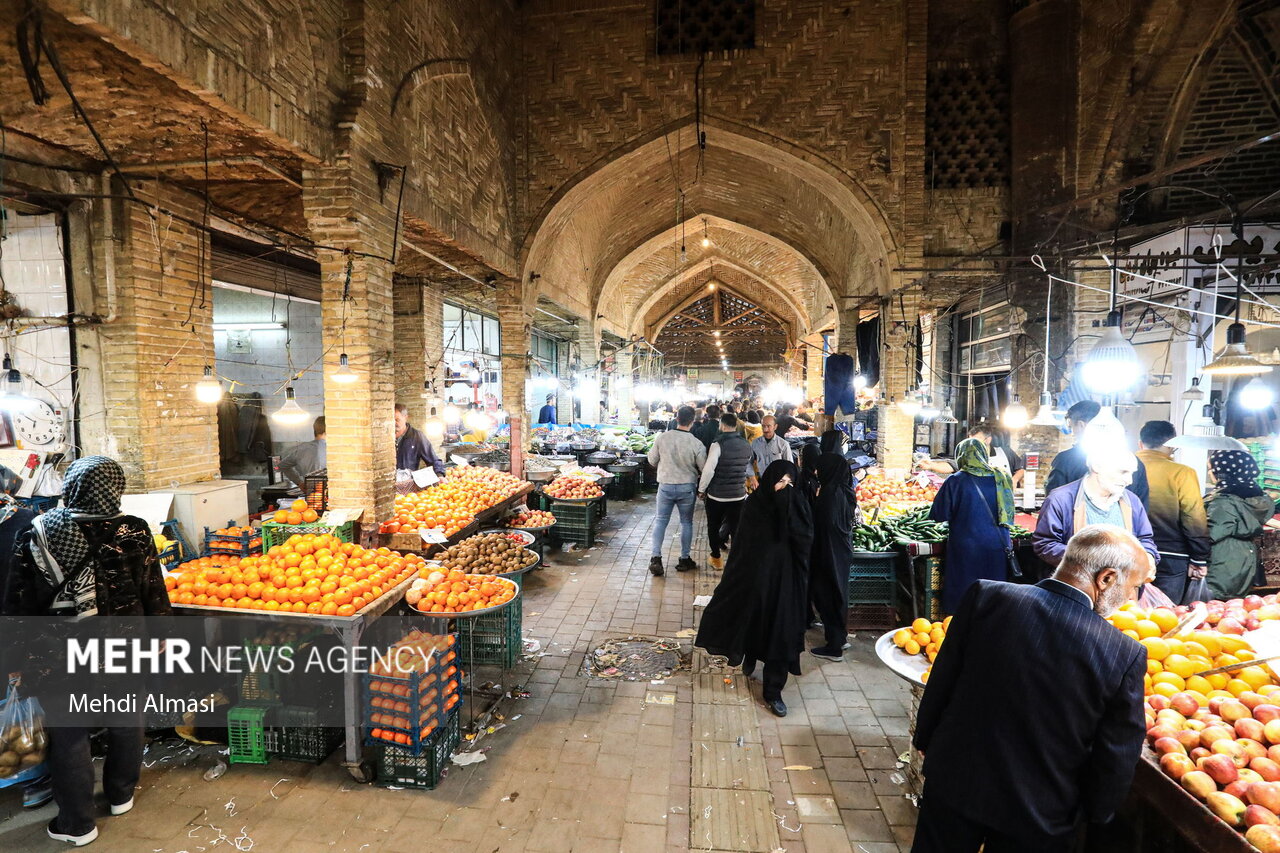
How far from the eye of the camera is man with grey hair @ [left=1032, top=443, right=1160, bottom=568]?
3334mm

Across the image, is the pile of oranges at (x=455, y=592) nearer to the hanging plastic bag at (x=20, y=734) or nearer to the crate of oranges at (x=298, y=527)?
the crate of oranges at (x=298, y=527)

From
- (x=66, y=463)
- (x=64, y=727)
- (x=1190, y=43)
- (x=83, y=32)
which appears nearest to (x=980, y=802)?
(x=64, y=727)

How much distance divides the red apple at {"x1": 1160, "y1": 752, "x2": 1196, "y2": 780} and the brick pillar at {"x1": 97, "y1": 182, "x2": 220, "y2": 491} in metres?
6.77

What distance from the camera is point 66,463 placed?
200 inches

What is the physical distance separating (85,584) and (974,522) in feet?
17.6

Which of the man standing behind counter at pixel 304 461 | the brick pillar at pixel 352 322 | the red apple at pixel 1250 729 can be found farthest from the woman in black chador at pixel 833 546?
the man standing behind counter at pixel 304 461

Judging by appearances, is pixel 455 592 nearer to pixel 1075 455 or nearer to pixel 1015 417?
pixel 1075 455

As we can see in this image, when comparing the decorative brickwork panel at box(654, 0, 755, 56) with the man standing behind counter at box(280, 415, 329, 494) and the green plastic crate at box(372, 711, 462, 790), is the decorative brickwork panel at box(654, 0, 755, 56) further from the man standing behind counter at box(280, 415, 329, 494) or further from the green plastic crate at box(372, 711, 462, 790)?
the green plastic crate at box(372, 711, 462, 790)

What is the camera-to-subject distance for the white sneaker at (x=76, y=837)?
9.11ft

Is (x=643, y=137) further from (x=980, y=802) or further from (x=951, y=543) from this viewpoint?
(x=980, y=802)

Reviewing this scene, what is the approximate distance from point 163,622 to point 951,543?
16.6ft

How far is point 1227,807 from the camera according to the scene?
178 cm

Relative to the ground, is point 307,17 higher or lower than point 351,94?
higher

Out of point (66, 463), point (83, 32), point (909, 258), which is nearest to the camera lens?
point (83, 32)
